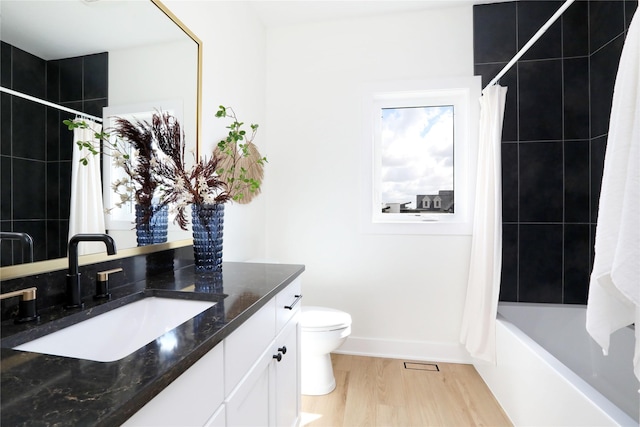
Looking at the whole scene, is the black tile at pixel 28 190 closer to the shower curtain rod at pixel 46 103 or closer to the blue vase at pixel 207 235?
the shower curtain rod at pixel 46 103

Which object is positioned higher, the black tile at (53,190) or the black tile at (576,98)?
the black tile at (576,98)

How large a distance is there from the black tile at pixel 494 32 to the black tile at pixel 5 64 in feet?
8.40

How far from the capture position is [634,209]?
2.91 feet

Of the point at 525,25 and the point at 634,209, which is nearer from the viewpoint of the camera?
the point at 634,209

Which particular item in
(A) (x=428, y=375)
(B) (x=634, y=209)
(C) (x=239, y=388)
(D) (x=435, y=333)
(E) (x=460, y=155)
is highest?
(E) (x=460, y=155)

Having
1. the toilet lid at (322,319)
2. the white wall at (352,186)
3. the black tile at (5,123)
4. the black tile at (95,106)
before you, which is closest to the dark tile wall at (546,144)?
the white wall at (352,186)

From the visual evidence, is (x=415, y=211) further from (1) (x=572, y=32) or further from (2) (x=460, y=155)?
(1) (x=572, y=32)

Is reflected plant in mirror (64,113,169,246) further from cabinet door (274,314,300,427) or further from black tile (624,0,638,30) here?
black tile (624,0,638,30)

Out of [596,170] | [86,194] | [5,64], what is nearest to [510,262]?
[596,170]

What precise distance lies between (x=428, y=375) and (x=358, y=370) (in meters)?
0.47

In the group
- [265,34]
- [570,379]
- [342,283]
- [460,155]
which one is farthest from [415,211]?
[265,34]

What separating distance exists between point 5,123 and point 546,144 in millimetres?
2810

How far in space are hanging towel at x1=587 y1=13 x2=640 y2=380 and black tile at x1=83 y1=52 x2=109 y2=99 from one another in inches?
65.9

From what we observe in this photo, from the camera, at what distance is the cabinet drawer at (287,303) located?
123 centimetres
